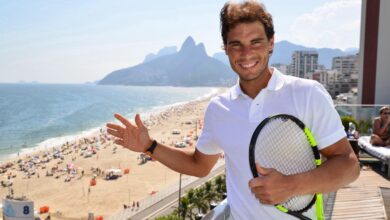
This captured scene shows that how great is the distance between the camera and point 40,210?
24500mm

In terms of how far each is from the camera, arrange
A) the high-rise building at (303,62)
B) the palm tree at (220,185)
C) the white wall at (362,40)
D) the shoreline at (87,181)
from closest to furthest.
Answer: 1. the white wall at (362,40)
2. the palm tree at (220,185)
3. the shoreline at (87,181)
4. the high-rise building at (303,62)

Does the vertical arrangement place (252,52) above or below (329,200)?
above

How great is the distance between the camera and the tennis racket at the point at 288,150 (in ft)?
5.28

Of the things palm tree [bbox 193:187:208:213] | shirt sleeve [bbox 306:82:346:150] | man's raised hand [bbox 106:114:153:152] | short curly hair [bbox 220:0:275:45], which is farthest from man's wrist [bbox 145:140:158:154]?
palm tree [bbox 193:187:208:213]

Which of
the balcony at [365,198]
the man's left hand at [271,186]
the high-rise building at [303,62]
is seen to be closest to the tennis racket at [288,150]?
the man's left hand at [271,186]

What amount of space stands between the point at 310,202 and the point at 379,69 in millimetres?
21045

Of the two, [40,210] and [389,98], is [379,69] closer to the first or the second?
[389,98]

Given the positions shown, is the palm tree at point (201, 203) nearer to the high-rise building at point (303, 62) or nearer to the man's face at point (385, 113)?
the man's face at point (385, 113)

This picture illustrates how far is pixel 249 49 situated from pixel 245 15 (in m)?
0.15

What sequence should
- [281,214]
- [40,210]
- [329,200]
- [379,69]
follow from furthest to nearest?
[40,210], [379,69], [329,200], [281,214]

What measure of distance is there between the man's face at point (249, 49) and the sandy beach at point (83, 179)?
23541mm

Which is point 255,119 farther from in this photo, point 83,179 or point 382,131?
point 83,179

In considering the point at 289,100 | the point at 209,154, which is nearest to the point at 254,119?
the point at 289,100

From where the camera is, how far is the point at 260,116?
5.84 feet
